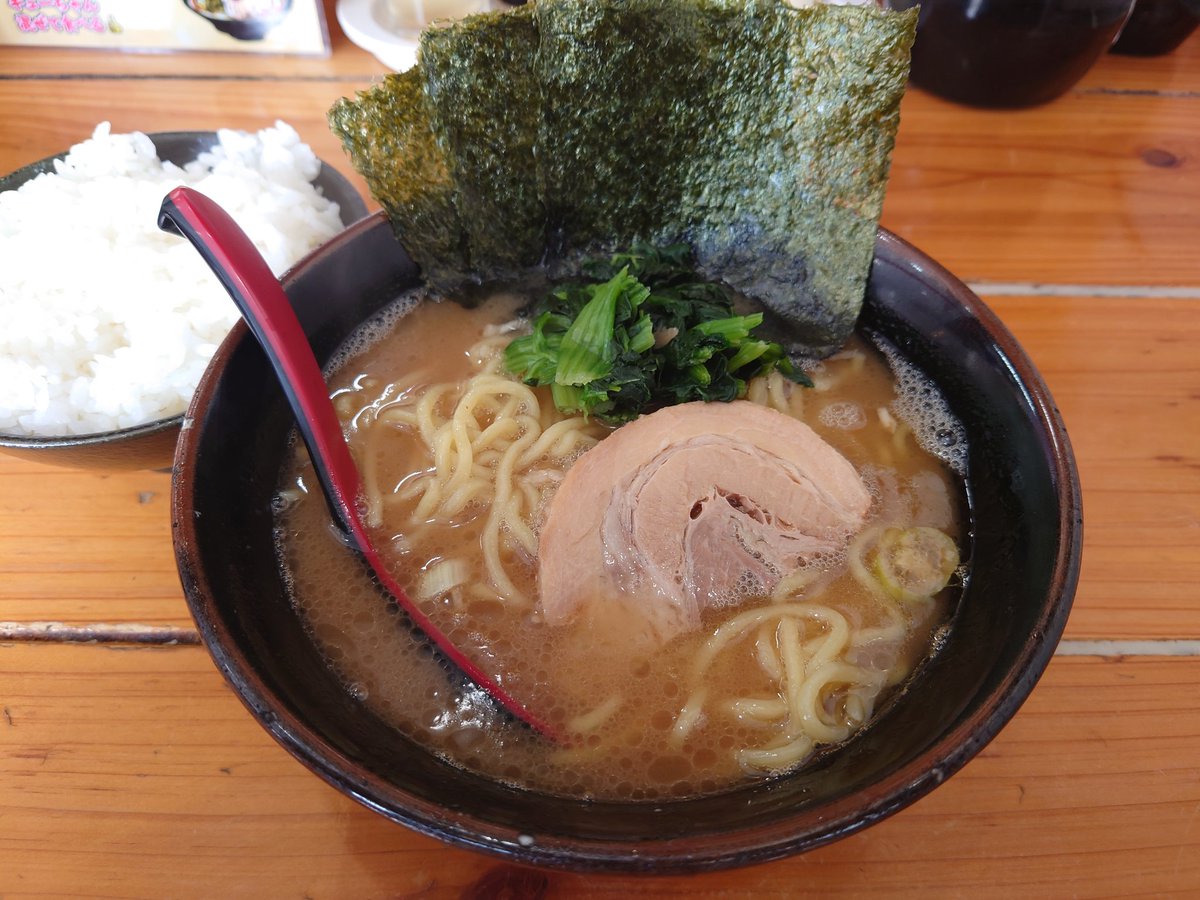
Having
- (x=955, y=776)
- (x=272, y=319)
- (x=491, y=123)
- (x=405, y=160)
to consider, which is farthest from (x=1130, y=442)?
(x=272, y=319)

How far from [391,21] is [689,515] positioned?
6.29 feet

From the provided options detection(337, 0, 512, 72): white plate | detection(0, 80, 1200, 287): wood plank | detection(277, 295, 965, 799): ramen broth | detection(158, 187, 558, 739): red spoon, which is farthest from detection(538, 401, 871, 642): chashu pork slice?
detection(337, 0, 512, 72): white plate

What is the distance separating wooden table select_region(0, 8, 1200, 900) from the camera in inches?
38.4

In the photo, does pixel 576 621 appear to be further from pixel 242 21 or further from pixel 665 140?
pixel 242 21

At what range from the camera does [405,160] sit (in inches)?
48.7

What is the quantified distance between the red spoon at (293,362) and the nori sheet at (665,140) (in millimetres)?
290

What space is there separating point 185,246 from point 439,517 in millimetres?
809

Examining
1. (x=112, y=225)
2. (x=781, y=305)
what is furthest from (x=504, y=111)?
(x=112, y=225)

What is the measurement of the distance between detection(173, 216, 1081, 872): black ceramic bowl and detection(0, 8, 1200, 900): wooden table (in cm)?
13

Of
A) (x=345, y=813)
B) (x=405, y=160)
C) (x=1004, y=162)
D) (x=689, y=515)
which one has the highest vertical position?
(x=405, y=160)

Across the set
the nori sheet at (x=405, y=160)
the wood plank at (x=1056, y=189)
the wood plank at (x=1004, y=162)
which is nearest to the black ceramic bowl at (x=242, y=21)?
the wood plank at (x=1004, y=162)

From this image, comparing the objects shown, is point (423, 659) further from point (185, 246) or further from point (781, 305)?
point (185, 246)

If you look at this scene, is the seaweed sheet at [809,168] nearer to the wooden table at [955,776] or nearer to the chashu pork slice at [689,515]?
the chashu pork slice at [689,515]

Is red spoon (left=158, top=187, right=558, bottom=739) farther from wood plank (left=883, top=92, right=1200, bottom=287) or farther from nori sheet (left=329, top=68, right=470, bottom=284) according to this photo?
wood plank (left=883, top=92, right=1200, bottom=287)
